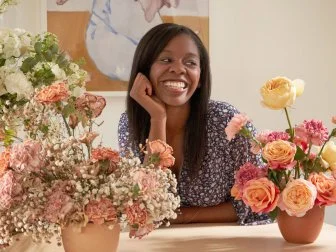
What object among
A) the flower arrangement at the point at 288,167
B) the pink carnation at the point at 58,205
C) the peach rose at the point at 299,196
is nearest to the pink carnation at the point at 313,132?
the flower arrangement at the point at 288,167

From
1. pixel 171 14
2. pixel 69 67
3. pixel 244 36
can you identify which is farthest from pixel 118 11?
pixel 69 67

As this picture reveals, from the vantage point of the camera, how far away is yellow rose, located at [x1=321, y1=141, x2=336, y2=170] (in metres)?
1.34

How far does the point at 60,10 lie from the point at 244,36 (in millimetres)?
976

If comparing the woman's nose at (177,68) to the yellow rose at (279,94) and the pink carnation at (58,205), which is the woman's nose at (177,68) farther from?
the pink carnation at (58,205)

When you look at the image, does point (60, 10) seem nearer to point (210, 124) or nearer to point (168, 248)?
point (210, 124)

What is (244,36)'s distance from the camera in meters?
3.01

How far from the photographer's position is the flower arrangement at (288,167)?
50.6 inches

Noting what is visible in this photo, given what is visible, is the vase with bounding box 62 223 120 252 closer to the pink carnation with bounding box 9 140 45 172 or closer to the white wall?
the pink carnation with bounding box 9 140 45 172

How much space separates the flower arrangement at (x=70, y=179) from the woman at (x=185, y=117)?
0.71 m

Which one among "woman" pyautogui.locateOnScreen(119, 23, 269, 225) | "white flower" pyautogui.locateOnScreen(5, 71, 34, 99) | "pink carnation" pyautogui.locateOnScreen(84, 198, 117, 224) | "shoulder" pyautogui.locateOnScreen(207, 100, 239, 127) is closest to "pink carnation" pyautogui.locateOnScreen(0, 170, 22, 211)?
"pink carnation" pyautogui.locateOnScreen(84, 198, 117, 224)

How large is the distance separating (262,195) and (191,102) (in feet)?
2.71

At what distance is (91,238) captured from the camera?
1.14 m

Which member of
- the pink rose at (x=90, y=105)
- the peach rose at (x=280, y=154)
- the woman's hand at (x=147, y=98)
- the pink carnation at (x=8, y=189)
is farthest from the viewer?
the woman's hand at (x=147, y=98)

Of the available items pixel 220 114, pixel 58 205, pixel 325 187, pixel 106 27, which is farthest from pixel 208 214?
pixel 106 27
